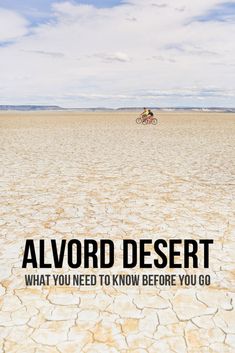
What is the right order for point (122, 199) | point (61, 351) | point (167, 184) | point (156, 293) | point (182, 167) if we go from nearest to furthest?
point (61, 351), point (156, 293), point (122, 199), point (167, 184), point (182, 167)

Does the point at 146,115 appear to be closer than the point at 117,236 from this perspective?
No

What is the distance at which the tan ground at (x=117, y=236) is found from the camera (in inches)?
127

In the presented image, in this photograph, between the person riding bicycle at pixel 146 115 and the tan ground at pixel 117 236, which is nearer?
the tan ground at pixel 117 236

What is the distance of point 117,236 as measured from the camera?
5547 millimetres

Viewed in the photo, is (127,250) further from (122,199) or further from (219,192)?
(219,192)

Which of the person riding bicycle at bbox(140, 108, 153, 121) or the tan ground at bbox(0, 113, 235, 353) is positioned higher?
the person riding bicycle at bbox(140, 108, 153, 121)

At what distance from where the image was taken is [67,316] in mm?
3533

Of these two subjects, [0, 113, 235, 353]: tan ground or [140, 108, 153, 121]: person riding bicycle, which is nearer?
[0, 113, 235, 353]: tan ground

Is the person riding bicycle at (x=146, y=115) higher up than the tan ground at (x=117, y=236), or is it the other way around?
the person riding bicycle at (x=146, y=115)

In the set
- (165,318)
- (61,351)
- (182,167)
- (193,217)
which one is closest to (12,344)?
(61,351)

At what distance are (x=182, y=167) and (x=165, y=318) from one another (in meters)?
8.29

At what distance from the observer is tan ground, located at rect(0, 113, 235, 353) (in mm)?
3238

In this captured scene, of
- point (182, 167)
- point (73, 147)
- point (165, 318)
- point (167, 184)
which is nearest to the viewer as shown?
point (165, 318)

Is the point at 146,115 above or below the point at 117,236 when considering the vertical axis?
above
